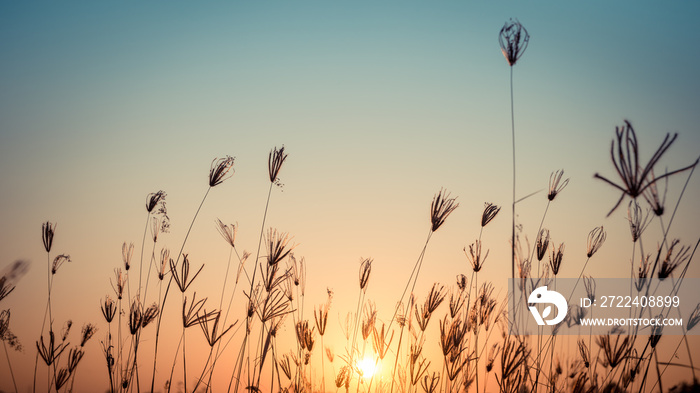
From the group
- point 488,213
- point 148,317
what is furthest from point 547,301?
point 148,317

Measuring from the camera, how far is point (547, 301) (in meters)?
5.43

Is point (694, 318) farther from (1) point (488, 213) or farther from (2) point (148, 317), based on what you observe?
(2) point (148, 317)

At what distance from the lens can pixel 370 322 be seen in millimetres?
5117

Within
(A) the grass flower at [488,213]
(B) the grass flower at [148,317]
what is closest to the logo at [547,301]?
(A) the grass flower at [488,213]

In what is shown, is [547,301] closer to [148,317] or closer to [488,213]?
[488,213]

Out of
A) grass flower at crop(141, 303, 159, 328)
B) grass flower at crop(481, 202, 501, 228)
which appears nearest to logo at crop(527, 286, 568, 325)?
grass flower at crop(481, 202, 501, 228)

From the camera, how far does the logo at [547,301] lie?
5.21 m

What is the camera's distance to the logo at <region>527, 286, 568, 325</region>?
521 cm

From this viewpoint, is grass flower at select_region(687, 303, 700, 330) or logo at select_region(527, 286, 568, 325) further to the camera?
logo at select_region(527, 286, 568, 325)

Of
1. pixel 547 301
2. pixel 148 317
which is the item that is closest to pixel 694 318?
pixel 547 301

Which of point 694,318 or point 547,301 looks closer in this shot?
point 694,318

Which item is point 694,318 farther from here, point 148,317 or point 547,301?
point 148,317

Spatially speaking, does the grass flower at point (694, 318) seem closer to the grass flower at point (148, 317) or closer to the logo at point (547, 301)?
the logo at point (547, 301)

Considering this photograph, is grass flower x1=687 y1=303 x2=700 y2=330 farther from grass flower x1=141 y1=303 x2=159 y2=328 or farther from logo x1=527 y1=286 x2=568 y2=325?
grass flower x1=141 y1=303 x2=159 y2=328
